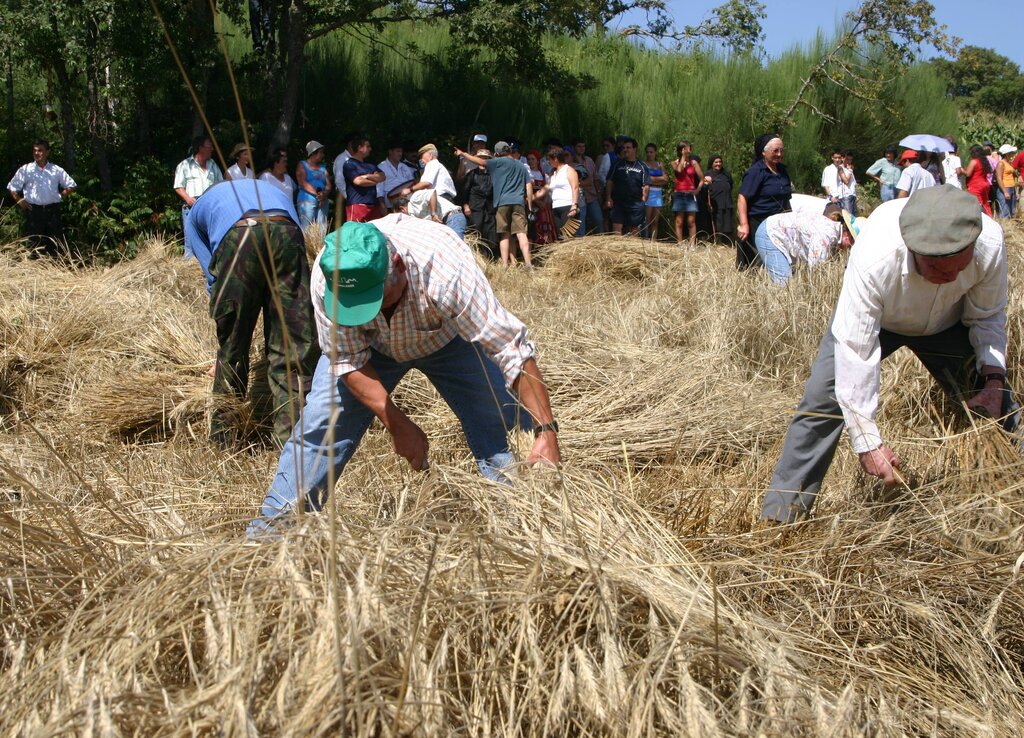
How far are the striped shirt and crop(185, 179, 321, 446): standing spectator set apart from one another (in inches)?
57.9

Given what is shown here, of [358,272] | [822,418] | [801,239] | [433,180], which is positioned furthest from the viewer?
[433,180]

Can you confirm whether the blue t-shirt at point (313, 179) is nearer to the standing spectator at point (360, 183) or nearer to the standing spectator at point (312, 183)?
the standing spectator at point (312, 183)

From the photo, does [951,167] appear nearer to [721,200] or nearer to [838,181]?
[838,181]

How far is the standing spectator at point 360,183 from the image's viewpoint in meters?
8.96

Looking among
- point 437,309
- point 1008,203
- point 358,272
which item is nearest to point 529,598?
point 358,272

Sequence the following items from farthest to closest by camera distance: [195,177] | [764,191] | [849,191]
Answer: [849,191] < [195,177] < [764,191]

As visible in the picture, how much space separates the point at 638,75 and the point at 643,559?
49.0 ft

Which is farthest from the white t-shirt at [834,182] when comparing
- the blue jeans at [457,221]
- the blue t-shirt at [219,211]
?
the blue t-shirt at [219,211]

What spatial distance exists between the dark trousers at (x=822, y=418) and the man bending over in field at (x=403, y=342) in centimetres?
90

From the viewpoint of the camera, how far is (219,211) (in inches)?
183

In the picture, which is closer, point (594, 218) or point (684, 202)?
point (594, 218)

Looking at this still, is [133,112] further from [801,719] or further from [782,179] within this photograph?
[801,719]

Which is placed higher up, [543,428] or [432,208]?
[543,428]

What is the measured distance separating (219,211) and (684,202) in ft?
25.2
